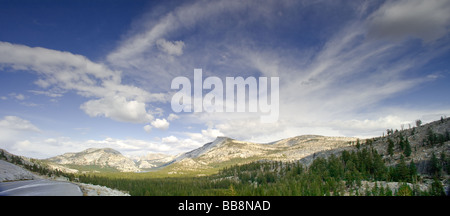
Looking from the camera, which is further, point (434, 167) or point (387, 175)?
point (387, 175)

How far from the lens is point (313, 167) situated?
373 ft

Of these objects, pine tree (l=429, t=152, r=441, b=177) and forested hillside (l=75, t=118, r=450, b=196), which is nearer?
forested hillside (l=75, t=118, r=450, b=196)

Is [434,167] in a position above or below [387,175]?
above

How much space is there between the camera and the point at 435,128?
102 meters

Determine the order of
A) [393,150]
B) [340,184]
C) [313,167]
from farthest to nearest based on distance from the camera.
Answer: [313,167] → [393,150] → [340,184]

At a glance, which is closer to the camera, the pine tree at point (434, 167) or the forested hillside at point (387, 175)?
the forested hillside at point (387, 175)

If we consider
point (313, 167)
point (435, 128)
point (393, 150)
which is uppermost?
point (435, 128)
